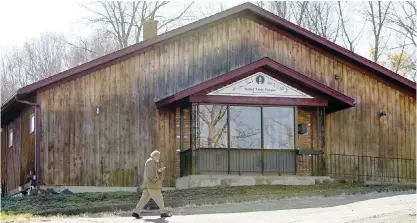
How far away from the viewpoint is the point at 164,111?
30312 millimetres

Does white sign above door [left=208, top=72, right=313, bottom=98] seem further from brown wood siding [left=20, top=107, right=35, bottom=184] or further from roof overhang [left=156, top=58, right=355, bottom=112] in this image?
brown wood siding [left=20, top=107, right=35, bottom=184]

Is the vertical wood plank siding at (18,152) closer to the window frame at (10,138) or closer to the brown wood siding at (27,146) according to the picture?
the brown wood siding at (27,146)

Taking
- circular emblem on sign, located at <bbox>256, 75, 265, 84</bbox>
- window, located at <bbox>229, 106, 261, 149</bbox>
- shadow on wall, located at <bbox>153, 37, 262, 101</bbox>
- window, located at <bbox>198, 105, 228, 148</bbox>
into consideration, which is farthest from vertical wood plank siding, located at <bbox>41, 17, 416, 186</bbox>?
window, located at <bbox>229, 106, 261, 149</bbox>

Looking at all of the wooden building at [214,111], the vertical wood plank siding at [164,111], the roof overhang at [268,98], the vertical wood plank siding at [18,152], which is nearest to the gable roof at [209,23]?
the wooden building at [214,111]

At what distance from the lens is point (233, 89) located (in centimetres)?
2975

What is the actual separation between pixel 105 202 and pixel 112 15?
1064 inches

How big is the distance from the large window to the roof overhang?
40 centimetres

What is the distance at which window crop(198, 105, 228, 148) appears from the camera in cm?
2956

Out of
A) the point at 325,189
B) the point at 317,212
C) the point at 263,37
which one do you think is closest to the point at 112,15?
the point at 263,37

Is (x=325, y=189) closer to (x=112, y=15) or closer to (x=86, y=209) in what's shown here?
(x=86, y=209)

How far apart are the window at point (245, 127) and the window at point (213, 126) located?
0.27 meters

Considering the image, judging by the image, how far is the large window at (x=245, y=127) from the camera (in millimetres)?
29609

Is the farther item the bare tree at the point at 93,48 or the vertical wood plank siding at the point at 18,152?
the bare tree at the point at 93,48

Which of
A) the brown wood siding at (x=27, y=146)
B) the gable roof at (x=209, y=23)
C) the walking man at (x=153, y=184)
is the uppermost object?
the gable roof at (x=209, y=23)
